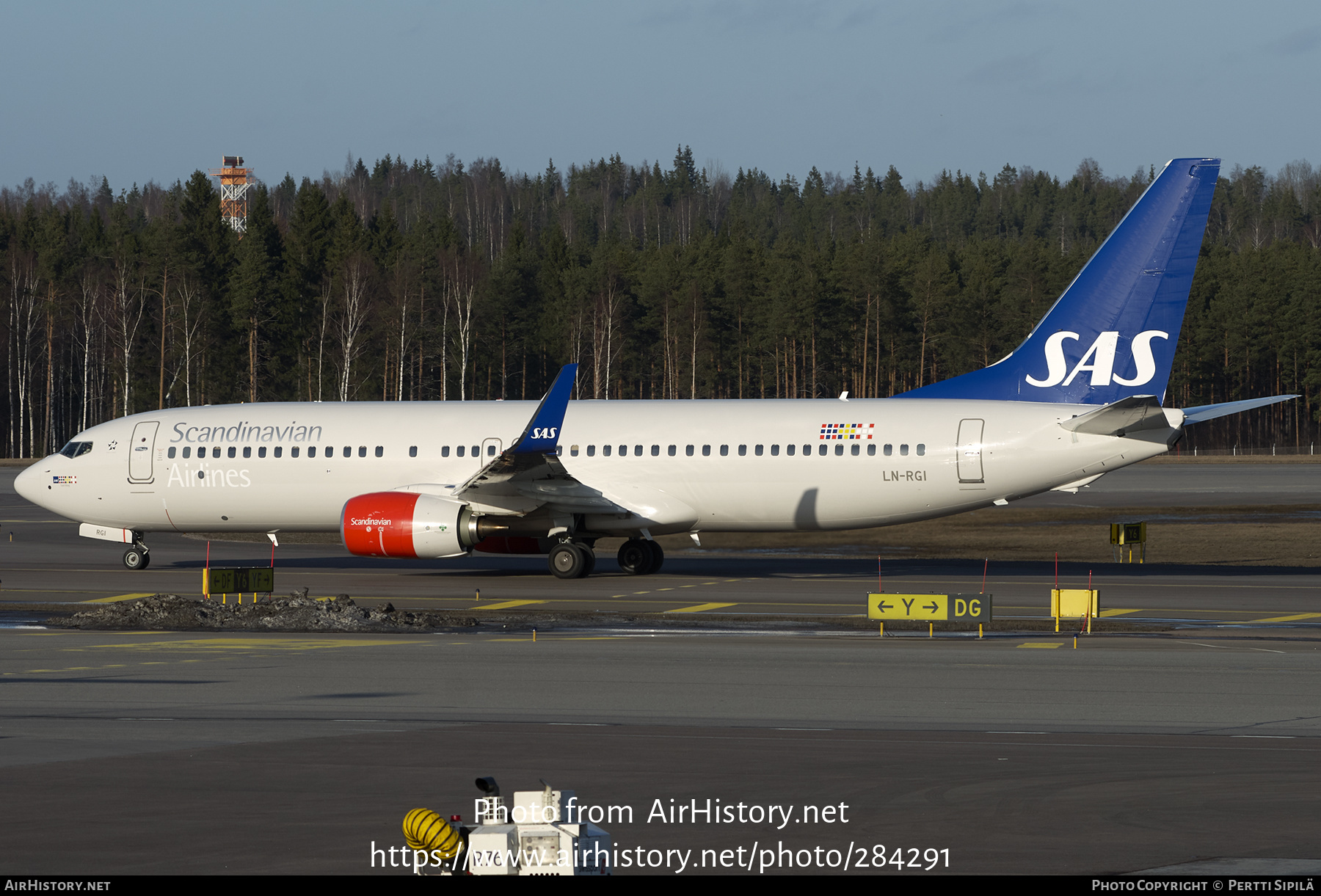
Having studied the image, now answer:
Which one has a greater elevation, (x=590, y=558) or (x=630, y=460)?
(x=630, y=460)

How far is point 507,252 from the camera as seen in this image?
12144cm

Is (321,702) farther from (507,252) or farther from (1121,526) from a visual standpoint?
(507,252)

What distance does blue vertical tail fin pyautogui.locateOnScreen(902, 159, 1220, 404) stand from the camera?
28.6 metres

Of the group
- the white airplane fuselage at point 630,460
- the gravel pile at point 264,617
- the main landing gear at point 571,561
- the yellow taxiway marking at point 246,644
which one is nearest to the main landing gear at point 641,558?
the white airplane fuselage at point 630,460

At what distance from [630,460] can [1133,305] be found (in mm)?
10272

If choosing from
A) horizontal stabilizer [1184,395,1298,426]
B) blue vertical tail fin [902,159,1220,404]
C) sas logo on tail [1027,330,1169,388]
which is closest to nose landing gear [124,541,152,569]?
blue vertical tail fin [902,159,1220,404]

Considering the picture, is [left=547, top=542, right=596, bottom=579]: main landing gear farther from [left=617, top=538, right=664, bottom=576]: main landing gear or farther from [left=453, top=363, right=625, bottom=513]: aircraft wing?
[left=617, top=538, right=664, bottom=576]: main landing gear

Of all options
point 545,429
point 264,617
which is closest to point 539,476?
point 545,429

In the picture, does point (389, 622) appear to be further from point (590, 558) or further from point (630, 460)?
point (630, 460)

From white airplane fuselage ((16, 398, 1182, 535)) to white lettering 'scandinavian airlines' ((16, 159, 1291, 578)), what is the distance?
40mm

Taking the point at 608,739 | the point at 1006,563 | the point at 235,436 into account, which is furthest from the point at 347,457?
the point at 608,739

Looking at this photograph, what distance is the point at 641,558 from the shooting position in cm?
3130

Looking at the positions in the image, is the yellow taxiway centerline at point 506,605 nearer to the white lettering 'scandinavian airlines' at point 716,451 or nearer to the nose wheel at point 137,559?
the white lettering 'scandinavian airlines' at point 716,451

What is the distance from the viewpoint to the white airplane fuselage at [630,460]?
2822cm
